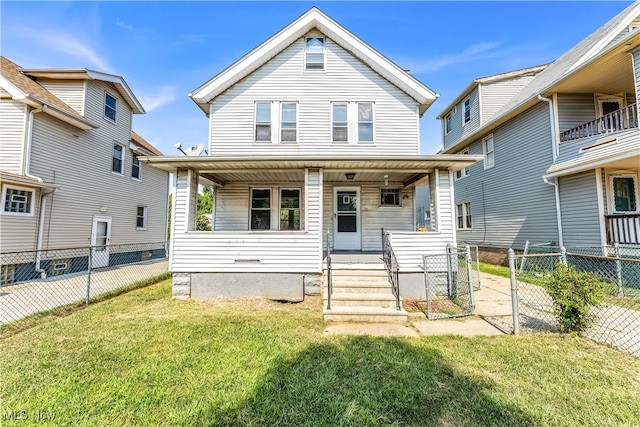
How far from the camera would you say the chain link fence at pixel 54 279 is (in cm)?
606

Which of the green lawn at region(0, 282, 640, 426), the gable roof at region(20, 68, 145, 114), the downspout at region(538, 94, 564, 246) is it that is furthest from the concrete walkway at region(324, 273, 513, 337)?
the gable roof at region(20, 68, 145, 114)

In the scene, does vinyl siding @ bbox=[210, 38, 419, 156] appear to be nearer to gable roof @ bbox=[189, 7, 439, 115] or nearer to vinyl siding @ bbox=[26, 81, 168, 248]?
gable roof @ bbox=[189, 7, 439, 115]

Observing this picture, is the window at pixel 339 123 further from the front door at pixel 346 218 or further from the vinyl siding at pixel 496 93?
the vinyl siding at pixel 496 93

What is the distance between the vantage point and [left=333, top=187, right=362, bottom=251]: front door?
9.02m

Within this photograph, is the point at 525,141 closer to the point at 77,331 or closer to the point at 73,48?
the point at 77,331

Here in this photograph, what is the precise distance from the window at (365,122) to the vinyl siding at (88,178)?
37.0ft

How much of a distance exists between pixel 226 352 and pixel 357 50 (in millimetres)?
9605

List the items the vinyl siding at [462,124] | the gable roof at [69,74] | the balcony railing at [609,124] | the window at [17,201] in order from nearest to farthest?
the balcony railing at [609,124] < the window at [17,201] < the gable roof at [69,74] < the vinyl siding at [462,124]

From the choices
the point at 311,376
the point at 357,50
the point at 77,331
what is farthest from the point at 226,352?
the point at 357,50

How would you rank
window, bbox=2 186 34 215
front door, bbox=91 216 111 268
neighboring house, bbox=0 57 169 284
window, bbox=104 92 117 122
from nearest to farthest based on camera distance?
window, bbox=2 186 34 215
neighboring house, bbox=0 57 169 284
front door, bbox=91 216 111 268
window, bbox=104 92 117 122

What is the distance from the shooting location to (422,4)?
9.58 metres

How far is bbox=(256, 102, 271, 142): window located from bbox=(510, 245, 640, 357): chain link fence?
7.61 metres

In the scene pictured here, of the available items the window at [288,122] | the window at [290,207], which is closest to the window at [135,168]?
the window at [288,122]

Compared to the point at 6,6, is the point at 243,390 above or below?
below
